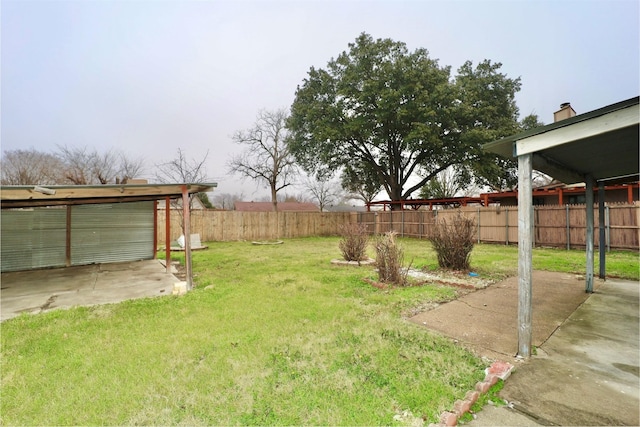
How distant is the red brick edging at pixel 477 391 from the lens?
1713 millimetres

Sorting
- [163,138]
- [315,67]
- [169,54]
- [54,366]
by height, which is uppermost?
[315,67]

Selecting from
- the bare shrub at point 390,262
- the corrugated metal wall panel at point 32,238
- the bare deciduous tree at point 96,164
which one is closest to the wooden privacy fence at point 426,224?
the bare shrub at point 390,262

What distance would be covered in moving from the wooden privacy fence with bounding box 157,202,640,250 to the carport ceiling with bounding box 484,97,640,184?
13.4ft

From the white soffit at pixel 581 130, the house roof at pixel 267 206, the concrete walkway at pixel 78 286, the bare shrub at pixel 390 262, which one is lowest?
the concrete walkway at pixel 78 286

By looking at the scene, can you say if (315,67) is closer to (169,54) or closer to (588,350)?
(169,54)

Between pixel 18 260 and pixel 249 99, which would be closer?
pixel 18 260

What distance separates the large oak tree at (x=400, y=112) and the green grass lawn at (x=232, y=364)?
13985 mm

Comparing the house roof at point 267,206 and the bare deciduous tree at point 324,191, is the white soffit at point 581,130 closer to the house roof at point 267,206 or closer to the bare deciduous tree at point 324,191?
the bare deciduous tree at point 324,191

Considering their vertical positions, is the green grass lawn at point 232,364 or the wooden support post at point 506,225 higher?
the wooden support post at point 506,225

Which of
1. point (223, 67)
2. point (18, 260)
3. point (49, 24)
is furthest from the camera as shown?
point (223, 67)

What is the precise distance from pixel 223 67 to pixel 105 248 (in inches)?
385

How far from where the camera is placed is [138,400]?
78.4 inches

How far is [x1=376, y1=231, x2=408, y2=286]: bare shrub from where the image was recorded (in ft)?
17.6

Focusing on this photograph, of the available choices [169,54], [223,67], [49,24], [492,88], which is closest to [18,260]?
[49,24]
